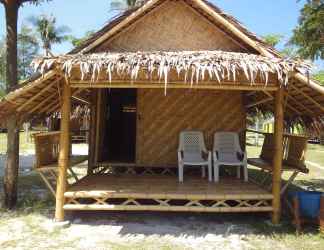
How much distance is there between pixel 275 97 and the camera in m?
6.22

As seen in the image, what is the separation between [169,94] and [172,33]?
66.8 inches

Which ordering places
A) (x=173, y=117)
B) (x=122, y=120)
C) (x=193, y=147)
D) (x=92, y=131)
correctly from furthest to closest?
(x=122, y=120) < (x=92, y=131) < (x=173, y=117) < (x=193, y=147)

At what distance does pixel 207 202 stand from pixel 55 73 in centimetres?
372

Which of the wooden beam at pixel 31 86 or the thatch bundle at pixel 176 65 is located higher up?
the thatch bundle at pixel 176 65

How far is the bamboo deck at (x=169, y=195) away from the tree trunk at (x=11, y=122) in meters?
1.35

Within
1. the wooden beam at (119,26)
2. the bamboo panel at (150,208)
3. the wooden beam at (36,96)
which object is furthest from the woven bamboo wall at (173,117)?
the wooden beam at (36,96)

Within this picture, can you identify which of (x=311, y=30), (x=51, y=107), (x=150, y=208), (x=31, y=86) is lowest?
(x=150, y=208)

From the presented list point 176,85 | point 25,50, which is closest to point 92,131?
point 176,85

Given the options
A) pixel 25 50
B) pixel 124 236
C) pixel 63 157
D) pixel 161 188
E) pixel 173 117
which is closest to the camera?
pixel 124 236

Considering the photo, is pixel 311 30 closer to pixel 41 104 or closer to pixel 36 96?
pixel 41 104

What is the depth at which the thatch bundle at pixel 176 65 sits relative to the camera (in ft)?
18.1

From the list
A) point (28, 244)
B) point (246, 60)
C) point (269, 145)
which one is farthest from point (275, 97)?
point (28, 244)

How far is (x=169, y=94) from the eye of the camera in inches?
339

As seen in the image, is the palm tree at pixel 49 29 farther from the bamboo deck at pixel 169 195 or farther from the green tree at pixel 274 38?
the bamboo deck at pixel 169 195
